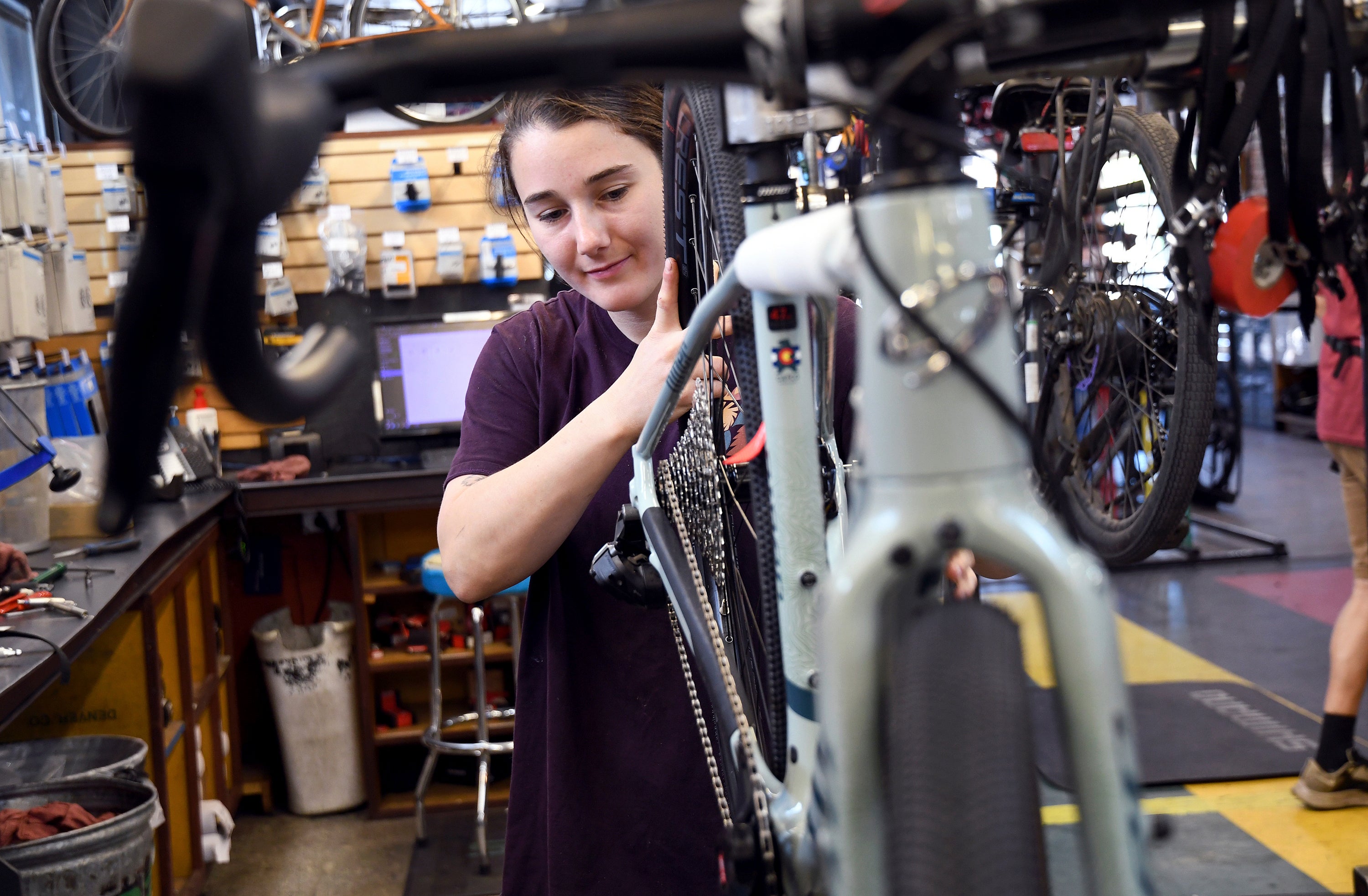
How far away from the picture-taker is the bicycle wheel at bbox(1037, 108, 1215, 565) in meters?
1.51

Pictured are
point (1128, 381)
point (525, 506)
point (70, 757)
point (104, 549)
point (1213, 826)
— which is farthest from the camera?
point (1213, 826)

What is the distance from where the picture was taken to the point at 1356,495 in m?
3.40

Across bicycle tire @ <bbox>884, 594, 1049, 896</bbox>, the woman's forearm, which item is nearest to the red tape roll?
bicycle tire @ <bbox>884, 594, 1049, 896</bbox>

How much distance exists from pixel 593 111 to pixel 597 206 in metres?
0.10

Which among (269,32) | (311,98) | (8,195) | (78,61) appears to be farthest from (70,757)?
(78,61)

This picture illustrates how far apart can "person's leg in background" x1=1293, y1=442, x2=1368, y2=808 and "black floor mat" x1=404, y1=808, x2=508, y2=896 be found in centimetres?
230

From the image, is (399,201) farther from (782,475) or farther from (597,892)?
(782,475)

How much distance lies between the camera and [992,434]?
1.52 feet

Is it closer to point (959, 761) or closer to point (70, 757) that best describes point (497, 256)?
point (70, 757)

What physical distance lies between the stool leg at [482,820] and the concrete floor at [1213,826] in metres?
0.24

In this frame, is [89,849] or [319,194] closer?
[89,849]

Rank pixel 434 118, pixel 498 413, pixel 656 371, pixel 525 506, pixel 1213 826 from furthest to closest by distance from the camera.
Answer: pixel 434 118 < pixel 1213 826 < pixel 498 413 < pixel 525 506 < pixel 656 371

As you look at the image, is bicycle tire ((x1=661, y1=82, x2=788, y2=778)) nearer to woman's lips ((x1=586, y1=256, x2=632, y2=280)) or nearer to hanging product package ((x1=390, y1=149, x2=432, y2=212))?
woman's lips ((x1=586, y1=256, x2=632, y2=280))

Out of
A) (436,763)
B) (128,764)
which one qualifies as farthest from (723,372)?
(436,763)
